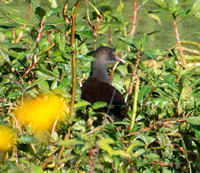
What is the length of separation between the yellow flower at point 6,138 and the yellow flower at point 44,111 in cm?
12

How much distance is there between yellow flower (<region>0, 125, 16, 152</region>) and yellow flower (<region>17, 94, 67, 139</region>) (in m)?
0.12

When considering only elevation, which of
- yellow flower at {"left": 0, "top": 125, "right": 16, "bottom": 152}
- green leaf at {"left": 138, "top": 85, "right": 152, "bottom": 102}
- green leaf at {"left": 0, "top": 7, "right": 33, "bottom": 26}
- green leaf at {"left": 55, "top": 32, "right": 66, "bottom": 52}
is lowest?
yellow flower at {"left": 0, "top": 125, "right": 16, "bottom": 152}

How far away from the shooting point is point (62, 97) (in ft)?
4.72

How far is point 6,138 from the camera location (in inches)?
47.5

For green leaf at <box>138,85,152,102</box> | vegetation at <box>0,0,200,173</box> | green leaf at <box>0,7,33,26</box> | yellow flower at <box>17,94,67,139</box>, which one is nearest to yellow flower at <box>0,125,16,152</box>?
vegetation at <box>0,0,200,173</box>

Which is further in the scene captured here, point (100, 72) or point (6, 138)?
point (100, 72)

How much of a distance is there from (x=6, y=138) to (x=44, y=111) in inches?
7.5

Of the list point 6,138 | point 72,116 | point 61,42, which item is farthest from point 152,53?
point 6,138

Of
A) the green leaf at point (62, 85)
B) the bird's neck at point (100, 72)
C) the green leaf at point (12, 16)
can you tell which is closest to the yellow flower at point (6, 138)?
the green leaf at point (62, 85)

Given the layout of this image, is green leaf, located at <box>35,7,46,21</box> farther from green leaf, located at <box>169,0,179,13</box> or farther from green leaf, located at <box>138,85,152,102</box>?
green leaf, located at <box>169,0,179,13</box>

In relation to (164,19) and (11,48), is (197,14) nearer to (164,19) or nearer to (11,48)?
(11,48)

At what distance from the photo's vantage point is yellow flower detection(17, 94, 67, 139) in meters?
1.36

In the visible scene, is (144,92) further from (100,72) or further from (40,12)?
(100,72)

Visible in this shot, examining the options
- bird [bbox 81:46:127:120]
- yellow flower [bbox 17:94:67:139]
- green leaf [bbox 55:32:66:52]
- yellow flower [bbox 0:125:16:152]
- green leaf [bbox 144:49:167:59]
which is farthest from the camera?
bird [bbox 81:46:127:120]
